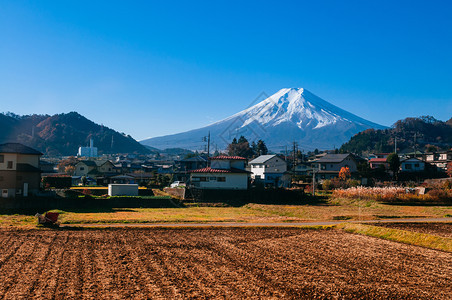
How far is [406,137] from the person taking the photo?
120875mm

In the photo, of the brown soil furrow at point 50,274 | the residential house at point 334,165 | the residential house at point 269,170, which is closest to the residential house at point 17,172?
the brown soil furrow at point 50,274

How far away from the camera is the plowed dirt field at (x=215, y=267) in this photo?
9.41 metres

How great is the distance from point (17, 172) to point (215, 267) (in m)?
28.7

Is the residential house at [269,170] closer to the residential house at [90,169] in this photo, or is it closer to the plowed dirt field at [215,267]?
the residential house at [90,169]

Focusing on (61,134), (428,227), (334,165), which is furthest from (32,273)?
(61,134)

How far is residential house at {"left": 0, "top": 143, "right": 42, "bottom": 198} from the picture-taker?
111 ft

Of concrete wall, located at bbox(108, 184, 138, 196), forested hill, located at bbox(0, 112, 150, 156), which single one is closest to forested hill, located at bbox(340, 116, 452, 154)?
concrete wall, located at bbox(108, 184, 138, 196)

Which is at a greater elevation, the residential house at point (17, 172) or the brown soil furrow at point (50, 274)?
the residential house at point (17, 172)

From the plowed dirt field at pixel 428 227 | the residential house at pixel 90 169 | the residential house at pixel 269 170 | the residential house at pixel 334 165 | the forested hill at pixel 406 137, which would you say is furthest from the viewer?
the forested hill at pixel 406 137

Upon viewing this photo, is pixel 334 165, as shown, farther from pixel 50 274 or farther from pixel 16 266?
pixel 50 274

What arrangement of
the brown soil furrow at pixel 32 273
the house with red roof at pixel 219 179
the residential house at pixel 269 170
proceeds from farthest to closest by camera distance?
the residential house at pixel 269 170 → the house with red roof at pixel 219 179 → the brown soil furrow at pixel 32 273

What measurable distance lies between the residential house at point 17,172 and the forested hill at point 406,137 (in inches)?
3132

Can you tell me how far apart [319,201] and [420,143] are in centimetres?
9483

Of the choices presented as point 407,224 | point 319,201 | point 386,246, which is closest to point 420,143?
point 319,201
